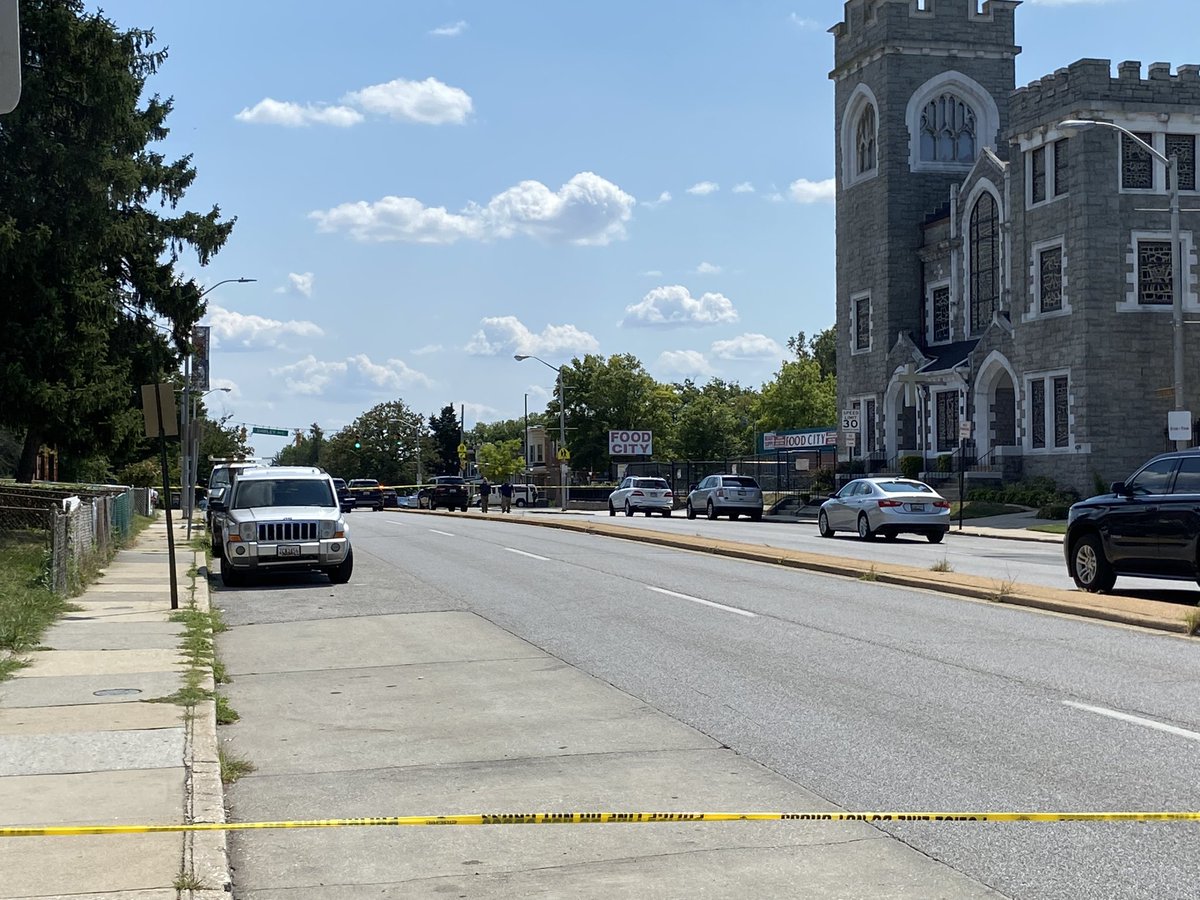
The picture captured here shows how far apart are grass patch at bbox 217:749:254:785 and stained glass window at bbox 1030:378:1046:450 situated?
43.2 metres

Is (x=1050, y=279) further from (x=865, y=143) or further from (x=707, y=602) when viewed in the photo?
(x=707, y=602)

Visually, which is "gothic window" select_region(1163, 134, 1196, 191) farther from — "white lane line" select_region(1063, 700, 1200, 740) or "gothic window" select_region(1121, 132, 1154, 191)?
"white lane line" select_region(1063, 700, 1200, 740)

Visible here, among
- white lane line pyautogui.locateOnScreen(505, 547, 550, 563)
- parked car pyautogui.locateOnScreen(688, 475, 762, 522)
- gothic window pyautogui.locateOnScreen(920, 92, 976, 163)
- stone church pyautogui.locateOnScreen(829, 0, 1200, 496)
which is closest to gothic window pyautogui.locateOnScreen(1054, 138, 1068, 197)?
stone church pyautogui.locateOnScreen(829, 0, 1200, 496)

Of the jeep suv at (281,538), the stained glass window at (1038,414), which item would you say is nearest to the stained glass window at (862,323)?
the stained glass window at (1038,414)

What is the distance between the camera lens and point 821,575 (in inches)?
829

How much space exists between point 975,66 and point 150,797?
58073 mm

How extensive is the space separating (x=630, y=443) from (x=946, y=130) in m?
39.8

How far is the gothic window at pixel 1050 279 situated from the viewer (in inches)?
1858

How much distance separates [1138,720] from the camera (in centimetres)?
896

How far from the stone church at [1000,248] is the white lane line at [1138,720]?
28.3 metres

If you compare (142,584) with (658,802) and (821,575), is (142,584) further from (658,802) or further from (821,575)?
(658,802)

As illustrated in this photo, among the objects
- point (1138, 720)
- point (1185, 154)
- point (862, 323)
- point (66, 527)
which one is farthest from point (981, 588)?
point (862, 323)

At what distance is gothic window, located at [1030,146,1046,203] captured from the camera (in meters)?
48.1

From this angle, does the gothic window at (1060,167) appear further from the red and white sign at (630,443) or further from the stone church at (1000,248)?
the red and white sign at (630,443)
